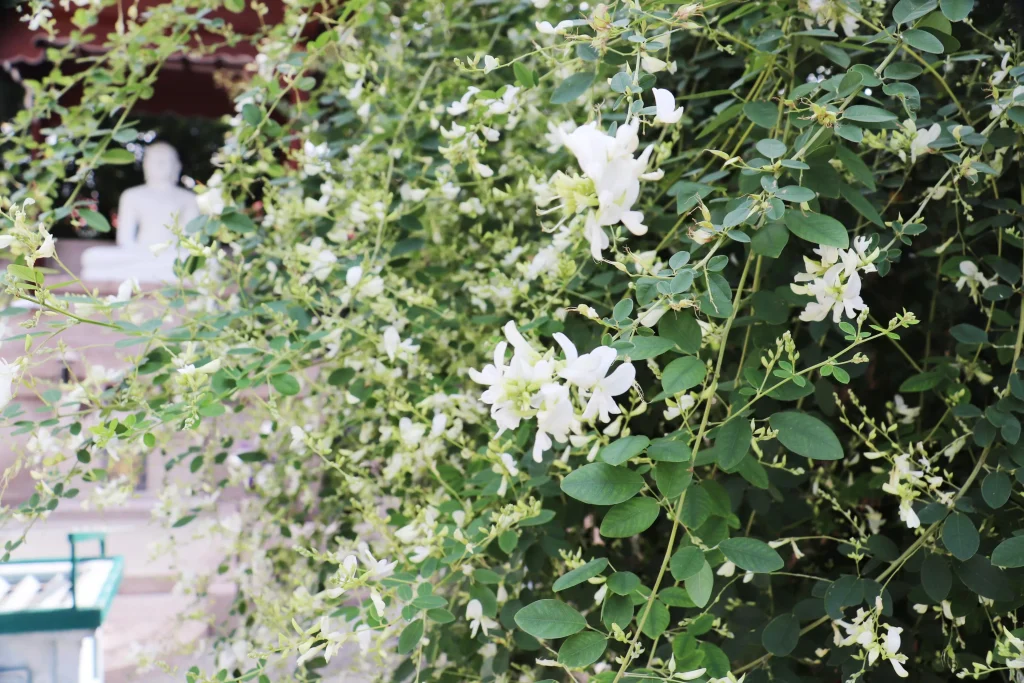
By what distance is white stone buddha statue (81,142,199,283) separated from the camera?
3.29 m

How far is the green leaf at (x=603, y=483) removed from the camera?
527 millimetres

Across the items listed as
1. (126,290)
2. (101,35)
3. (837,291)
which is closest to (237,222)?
(126,290)

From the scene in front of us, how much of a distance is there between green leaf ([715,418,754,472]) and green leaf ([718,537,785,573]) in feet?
0.19

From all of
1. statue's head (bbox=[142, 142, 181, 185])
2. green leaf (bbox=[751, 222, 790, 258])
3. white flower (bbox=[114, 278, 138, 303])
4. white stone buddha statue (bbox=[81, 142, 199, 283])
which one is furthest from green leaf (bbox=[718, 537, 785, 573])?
statue's head (bbox=[142, 142, 181, 185])

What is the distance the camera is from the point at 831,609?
716 mm

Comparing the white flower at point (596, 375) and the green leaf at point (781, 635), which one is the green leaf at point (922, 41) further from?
the green leaf at point (781, 635)

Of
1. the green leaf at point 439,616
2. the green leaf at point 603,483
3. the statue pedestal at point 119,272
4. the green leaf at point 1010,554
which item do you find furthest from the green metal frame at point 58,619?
the statue pedestal at point 119,272

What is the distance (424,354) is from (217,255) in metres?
0.33

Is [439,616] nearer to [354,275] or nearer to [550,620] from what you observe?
[550,620]

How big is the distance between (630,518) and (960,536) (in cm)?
32

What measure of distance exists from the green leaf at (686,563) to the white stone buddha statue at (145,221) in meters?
2.99

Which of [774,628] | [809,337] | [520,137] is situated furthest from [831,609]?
[520,137]

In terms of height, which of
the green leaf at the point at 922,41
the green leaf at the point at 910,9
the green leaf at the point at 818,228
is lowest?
the green leaf at the point at 818,228

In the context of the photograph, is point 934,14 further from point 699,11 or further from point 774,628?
point 774,628
